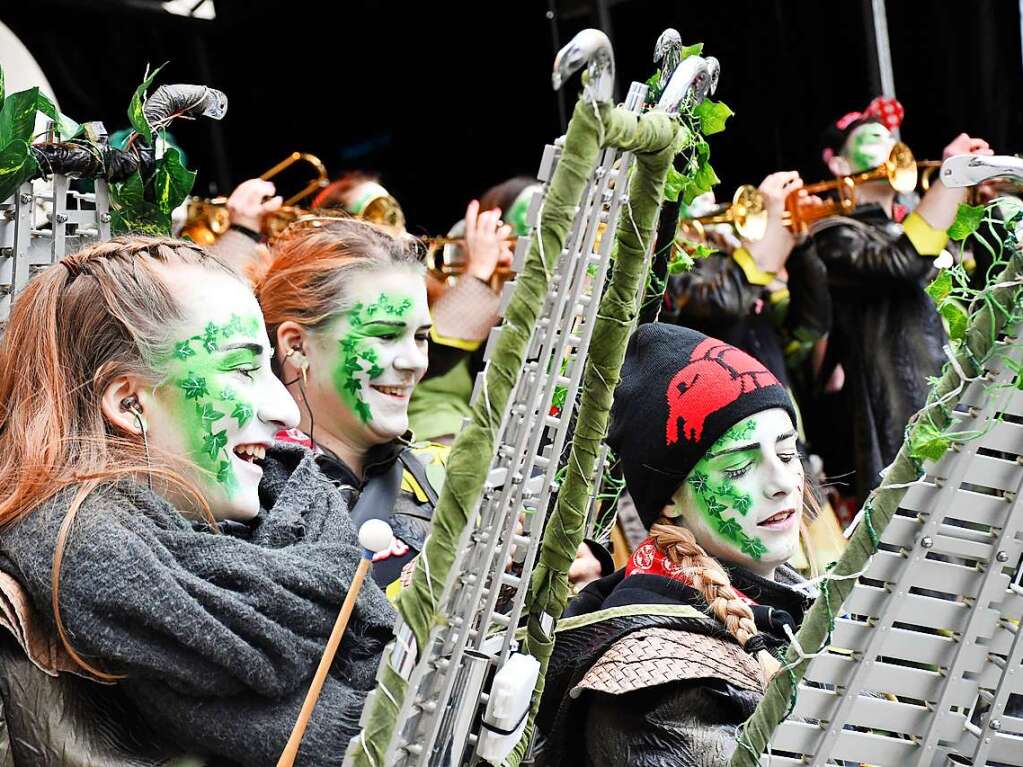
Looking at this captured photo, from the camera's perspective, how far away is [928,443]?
1.72 metres

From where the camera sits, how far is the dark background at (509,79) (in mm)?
5910

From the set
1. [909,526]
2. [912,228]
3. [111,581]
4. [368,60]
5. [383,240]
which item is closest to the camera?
[909,526]

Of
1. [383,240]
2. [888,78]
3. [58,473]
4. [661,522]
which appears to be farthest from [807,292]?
[58,473]

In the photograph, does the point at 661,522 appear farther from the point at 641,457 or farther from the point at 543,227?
the point at 543,227

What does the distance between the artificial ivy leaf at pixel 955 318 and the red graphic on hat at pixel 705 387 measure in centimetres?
70

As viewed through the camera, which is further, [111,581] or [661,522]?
[661,522]

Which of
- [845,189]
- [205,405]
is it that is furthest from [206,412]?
[845,189]

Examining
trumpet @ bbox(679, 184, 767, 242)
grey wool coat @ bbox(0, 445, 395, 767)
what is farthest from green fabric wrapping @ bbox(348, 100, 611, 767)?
trumpet @ bbox(679, 184, 767, 242)

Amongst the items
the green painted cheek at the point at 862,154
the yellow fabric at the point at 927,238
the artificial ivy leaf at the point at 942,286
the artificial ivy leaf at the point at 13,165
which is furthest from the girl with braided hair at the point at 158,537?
the green painted cheek at the point at 862,154

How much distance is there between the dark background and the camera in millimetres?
5910

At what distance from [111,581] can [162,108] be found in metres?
1.27

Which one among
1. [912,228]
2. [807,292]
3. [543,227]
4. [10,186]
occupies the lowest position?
[807,292]

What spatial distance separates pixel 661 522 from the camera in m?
2.57

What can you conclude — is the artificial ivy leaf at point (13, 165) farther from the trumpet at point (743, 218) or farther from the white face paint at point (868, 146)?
the white face paint at point (868, 146)
